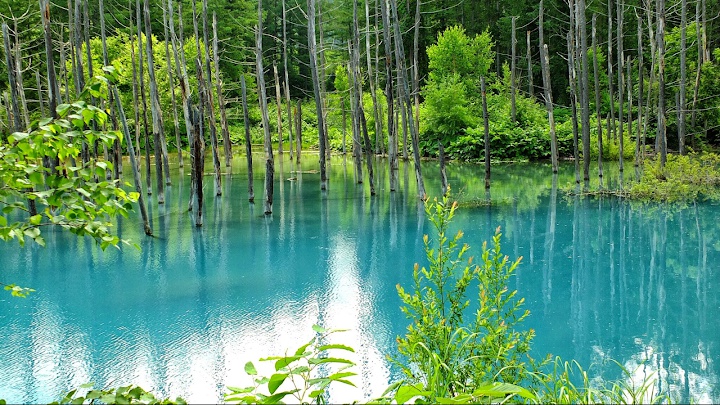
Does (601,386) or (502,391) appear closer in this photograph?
(502,391)

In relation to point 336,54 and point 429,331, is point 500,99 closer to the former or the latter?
point 336,54

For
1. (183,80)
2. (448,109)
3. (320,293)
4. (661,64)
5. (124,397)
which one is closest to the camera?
(124,397)

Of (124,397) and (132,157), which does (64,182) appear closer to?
(124,397)

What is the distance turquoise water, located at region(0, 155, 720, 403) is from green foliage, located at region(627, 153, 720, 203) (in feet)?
3.05

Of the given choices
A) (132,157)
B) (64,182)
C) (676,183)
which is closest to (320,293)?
(132,157)

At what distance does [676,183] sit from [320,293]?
1160 centimetres

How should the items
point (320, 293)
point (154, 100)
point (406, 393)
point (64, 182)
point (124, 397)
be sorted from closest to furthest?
point (124, 397), point (406, 393), point (64, 182), point (320, 293), point (154, 100)

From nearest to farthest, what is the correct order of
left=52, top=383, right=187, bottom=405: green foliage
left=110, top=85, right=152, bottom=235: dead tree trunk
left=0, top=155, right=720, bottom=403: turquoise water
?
left=52, top=383, right=187, bottom=405: green foliage → left=0, top=155, right=720, bottom=403: turquoise water → left=110, top=85, right=152, bottom=235: dead tree trunk

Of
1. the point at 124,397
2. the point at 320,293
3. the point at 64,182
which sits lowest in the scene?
the point at 320,293

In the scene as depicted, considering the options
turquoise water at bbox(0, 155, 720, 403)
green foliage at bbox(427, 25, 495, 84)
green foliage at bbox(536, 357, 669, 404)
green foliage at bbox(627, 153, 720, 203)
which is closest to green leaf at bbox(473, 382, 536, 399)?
green foliage at bbox(536, 357, 669, 404)

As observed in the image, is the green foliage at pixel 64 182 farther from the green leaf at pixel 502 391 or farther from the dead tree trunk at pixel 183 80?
the dead tree trunk at pixel 183 80

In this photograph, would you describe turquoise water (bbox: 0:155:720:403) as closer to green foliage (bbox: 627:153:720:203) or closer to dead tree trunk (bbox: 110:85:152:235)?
dead tree trunk (bbox: 110:85:152:235)

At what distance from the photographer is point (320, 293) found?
9.25 metres

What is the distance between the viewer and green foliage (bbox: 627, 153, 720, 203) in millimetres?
16016
